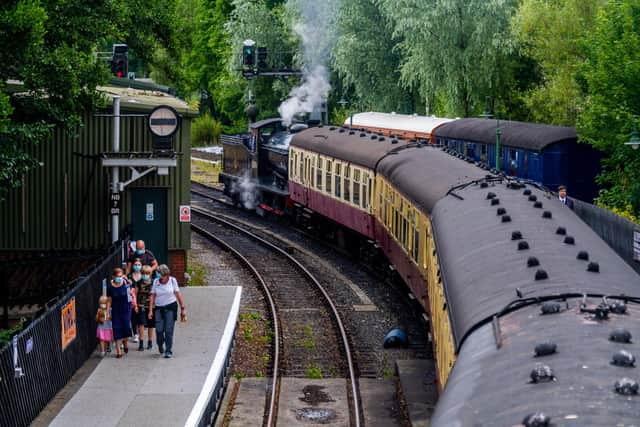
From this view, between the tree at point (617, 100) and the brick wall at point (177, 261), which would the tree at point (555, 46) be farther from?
the brick wall at point (177, 261)

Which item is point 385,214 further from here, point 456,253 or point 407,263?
point 456,253

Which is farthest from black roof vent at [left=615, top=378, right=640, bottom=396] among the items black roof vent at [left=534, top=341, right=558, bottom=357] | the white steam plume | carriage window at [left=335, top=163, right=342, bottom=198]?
the white steam plume

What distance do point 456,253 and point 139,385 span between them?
18.1 ft

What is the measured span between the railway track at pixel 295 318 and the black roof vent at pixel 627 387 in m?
8.80

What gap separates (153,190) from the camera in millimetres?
20953

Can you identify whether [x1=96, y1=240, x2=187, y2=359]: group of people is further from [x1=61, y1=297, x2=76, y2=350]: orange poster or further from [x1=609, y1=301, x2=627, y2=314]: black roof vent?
[x1=609, y1=301, x2=627, y2=314]: black roof vent

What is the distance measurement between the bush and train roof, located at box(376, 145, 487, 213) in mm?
47796

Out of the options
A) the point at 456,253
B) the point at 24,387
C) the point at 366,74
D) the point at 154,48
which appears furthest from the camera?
the point at 366,74

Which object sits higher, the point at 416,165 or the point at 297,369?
the point at 416,165

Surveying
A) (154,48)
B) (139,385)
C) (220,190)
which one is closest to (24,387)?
(139,385)

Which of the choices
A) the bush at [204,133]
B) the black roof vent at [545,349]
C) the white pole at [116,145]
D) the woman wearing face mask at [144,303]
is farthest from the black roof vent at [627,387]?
the bush at [204,133]

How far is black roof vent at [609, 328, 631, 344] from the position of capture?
5898 mm

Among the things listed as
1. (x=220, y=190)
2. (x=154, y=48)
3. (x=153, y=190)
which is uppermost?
(x=154, y=48)

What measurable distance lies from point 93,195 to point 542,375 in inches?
639
